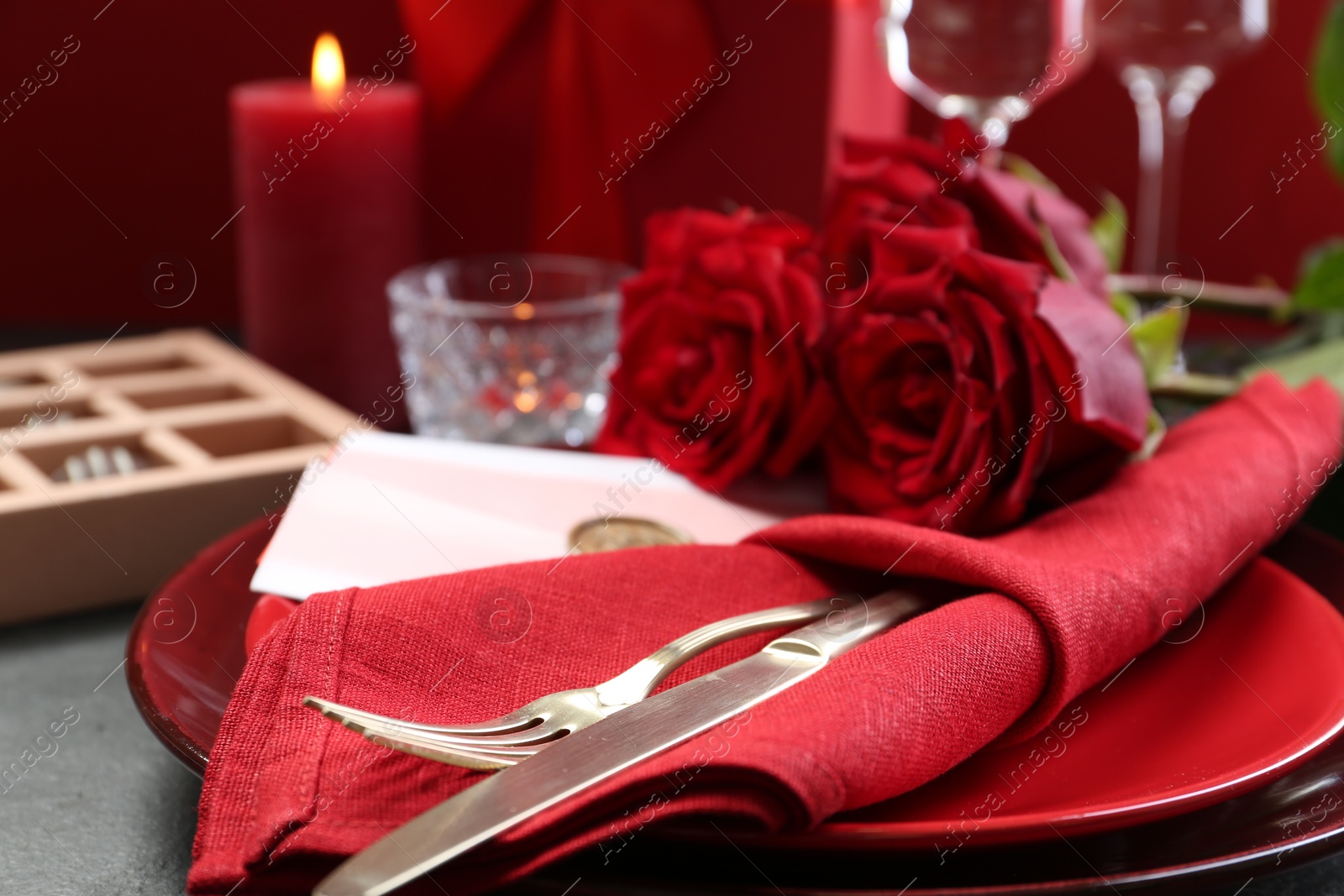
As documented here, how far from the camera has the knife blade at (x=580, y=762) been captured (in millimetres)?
182

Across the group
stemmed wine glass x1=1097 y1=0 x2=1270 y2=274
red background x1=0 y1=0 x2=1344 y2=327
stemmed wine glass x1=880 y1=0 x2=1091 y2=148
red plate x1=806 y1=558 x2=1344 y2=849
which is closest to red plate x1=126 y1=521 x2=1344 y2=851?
red plate x1=806 y1=558 x2=1344 y2=849

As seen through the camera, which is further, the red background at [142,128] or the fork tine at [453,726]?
the red background at [142,128]

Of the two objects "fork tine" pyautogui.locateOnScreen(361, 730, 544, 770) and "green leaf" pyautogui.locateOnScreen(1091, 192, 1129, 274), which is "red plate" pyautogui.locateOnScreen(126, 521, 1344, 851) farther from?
"green leaf" pyautogui.locateOnScreen(1091, 192, 1129, 274)

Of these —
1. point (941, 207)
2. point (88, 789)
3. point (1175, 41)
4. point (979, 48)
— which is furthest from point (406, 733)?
point (1175, 41)

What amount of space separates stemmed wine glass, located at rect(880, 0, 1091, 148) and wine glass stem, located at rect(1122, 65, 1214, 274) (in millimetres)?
106

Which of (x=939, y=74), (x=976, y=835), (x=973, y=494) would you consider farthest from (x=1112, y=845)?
(x=939, y=74)

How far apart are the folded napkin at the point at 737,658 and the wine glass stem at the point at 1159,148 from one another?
295 millimetres

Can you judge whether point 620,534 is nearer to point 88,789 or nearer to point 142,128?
point 88,789

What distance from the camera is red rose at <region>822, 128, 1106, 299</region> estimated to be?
14.3 inches

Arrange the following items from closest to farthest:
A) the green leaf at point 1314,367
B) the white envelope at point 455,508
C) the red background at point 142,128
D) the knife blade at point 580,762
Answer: the knife blade at point 580,762
the white envelope at point 455,508
the green leaf at point 1314,367
the red background at point 142,128

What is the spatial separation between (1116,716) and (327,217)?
40cm

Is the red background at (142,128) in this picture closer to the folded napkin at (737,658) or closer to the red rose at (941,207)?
the red rose at (941,207)

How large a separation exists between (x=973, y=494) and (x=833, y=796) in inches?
6.1

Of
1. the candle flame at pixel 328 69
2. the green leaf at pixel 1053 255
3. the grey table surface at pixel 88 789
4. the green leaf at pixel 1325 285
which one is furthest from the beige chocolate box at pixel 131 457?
the green leaf at pixel 1325 285
